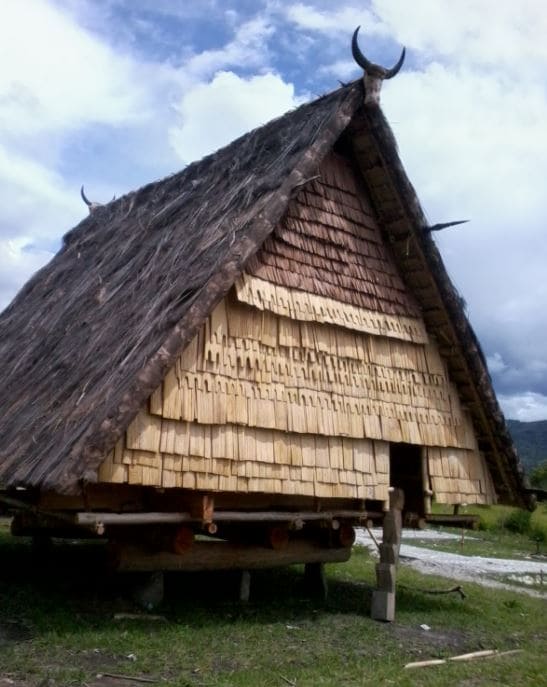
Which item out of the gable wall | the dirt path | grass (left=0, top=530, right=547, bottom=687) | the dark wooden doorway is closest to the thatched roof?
the gable wall

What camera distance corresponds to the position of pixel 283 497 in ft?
28.5

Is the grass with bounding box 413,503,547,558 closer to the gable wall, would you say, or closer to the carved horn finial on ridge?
the gable wall

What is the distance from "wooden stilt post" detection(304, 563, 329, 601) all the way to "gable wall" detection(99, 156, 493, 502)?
6.65 ft

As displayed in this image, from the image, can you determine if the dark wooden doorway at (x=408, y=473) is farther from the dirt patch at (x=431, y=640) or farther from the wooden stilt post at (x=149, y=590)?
the wooden stilt post at (x=149, y=590)

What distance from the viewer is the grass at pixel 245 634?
649cm

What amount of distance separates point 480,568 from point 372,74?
10358mm

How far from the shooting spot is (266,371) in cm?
801

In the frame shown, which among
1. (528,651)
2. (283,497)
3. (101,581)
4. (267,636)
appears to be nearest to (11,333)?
(101,581)

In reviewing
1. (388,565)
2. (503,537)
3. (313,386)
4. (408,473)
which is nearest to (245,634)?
(388,565)

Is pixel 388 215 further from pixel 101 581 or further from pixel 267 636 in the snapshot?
pixel 101 581

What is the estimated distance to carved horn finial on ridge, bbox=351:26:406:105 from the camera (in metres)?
8.45

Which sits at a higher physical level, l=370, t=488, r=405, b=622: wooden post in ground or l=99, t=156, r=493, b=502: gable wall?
l=99, t=156, r=493, b=502: gable wall

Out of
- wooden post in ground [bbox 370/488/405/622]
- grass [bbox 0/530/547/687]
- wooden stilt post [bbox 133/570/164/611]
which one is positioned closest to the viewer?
grass [bbox 0/530/547/687]

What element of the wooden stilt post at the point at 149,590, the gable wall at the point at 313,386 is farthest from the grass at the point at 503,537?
the wooden stilt post at the point at 149,590
